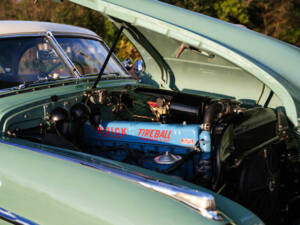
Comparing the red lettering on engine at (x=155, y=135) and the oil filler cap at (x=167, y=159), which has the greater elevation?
the red lettering on engine at (x=155, y=135)

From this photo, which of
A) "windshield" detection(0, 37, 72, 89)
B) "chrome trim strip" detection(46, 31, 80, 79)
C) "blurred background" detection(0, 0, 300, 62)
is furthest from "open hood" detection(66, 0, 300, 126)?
"blurred background" detection(0, 0, 300, 62)

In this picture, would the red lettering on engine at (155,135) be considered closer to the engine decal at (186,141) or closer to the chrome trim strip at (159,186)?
the engine decal at (186,141)

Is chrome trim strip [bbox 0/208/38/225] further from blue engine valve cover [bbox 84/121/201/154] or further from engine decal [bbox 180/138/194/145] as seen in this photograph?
engine decal [bbox 180/138/194/145]

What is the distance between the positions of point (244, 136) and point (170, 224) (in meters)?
1.07

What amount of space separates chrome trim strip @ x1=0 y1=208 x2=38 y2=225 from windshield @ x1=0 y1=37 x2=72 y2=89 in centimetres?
114

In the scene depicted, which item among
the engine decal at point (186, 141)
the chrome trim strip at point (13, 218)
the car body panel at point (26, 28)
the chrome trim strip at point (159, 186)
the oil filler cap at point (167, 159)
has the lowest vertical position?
the chrome trim strip at point (13, 218)

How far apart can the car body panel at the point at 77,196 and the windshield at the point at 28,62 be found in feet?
3.22

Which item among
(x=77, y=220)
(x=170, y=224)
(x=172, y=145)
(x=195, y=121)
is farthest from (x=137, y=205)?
(x=195, y=121)

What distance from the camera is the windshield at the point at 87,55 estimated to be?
3129 millimetres

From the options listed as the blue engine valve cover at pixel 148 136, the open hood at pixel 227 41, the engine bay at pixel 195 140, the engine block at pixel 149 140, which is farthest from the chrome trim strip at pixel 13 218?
the open hood at pixel 227 41

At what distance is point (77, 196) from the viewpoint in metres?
1.42

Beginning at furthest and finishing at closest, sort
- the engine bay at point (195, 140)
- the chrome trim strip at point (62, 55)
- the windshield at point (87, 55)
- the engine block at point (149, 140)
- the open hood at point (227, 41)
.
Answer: the windshield at point (87, 55) → the chrome trim strip at point (62, 55) → the engine block at point (149, 140) → the open hood at point (227, 41) → the engine bay at point (195, 140)

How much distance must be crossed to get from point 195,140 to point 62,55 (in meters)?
1.57

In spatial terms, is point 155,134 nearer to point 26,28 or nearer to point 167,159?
point 167,159
